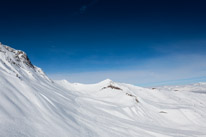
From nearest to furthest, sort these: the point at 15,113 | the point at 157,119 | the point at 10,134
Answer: the point at 10,134, the point at 15,113, the point at 157,119

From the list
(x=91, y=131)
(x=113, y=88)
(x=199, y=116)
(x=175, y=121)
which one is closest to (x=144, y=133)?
(x=91, y=131)

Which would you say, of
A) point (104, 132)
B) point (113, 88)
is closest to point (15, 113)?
point (104, 132)

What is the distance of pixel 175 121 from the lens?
106 ft

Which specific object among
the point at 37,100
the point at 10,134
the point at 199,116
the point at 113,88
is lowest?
the point at 10,134

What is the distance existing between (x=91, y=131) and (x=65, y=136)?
4.33m

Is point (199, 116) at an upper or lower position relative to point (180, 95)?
lower

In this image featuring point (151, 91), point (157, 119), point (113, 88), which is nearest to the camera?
point (157, 119)

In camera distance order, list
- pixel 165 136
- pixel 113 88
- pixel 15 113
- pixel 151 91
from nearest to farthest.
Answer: pixel 15 113 → pixel 165 136 → pixel 113 88 → pixel 151 91

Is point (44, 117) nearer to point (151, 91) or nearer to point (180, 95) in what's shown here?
point (151, 91)

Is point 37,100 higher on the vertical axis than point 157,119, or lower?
lower

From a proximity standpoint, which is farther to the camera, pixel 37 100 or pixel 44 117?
pixel 37 100

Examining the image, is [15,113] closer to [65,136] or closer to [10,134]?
[10,134]

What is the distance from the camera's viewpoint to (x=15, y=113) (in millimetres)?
11555

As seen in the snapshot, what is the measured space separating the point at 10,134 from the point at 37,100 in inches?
296
